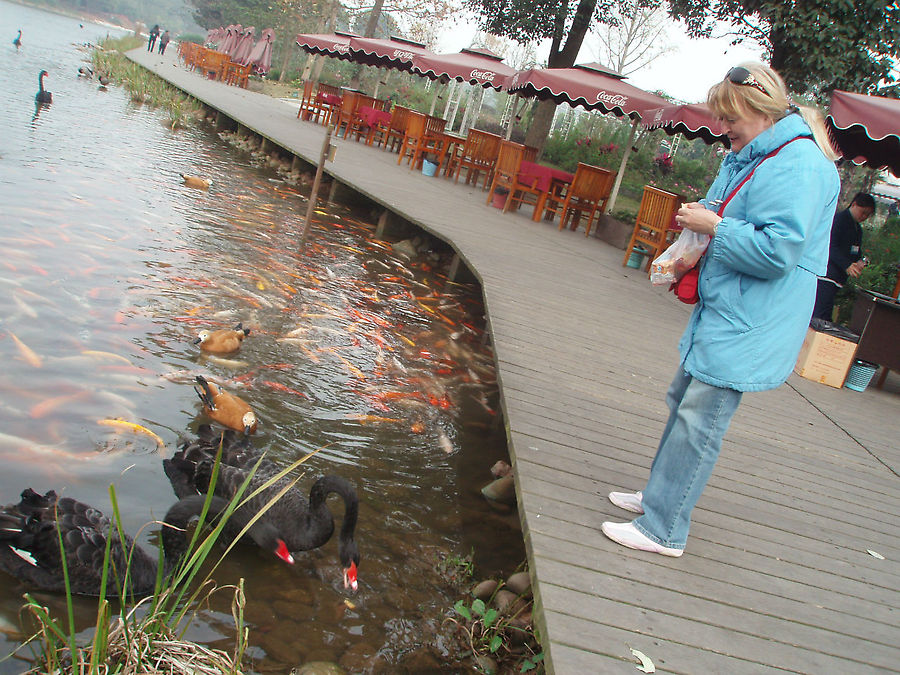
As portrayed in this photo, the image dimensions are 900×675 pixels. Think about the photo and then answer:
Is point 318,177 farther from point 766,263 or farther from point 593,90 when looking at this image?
point 766,263

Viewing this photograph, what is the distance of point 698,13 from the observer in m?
15.8

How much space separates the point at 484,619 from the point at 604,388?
7.17ft

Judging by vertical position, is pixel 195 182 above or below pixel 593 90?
below

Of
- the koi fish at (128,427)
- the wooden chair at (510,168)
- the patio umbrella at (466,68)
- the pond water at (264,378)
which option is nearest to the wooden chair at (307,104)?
the patio umbrella at (466,68)

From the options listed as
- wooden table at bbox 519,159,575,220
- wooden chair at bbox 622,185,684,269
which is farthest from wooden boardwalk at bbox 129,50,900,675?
wooden table at bbox 519,159,575,220

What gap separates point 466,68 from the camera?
14617 millimetres

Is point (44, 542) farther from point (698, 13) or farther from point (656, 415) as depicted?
point (698, 13)

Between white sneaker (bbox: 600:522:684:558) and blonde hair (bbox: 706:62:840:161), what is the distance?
1630 mm

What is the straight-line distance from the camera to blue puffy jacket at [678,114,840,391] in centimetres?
258

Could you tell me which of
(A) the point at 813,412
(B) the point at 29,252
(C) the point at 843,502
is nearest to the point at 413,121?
(B) the point at 29,252

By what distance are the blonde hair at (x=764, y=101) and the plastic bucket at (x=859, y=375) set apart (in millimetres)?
5653

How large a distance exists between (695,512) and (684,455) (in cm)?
92

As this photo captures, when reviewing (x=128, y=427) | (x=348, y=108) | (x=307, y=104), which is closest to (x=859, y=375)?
(x=128, y=427)

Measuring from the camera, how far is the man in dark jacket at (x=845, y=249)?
8273 mm
